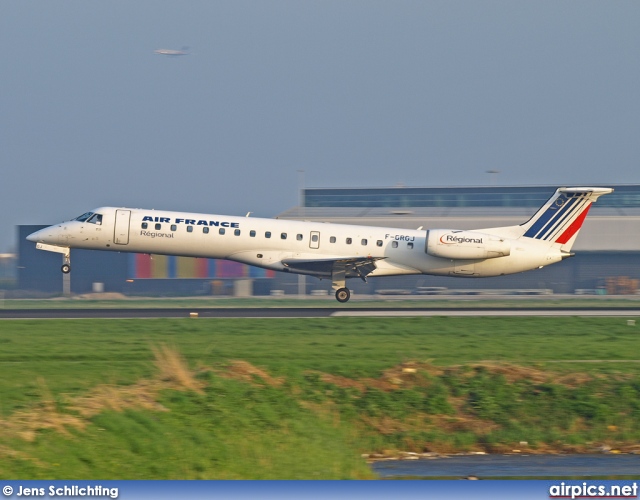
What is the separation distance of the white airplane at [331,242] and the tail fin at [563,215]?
0.04m

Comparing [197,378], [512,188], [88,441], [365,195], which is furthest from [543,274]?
[88,441]

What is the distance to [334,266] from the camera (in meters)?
41.4

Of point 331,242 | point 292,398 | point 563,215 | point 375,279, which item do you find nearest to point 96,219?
point 331,242

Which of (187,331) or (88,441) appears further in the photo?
(187,331)

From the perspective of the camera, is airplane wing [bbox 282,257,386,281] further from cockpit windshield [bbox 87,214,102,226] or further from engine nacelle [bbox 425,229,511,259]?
cockpit windshield [bbox 87,214,102,226]

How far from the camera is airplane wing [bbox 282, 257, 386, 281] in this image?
134 feet

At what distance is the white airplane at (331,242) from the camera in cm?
4056

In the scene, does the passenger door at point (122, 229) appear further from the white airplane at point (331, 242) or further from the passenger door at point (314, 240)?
the passenger door at point (314, 240)

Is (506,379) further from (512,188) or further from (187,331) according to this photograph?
(512,188)

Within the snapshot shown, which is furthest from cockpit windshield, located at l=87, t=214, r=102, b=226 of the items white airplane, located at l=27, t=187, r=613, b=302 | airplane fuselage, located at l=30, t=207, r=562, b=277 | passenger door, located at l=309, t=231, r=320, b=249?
passenger door, located at l=309, t=231, r=320, b=249

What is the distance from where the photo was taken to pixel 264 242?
40.8 metres

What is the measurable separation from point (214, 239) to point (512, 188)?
48.7 metres

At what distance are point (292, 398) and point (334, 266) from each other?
20148mm

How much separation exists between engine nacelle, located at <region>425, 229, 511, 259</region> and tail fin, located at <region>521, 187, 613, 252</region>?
1802 mm
